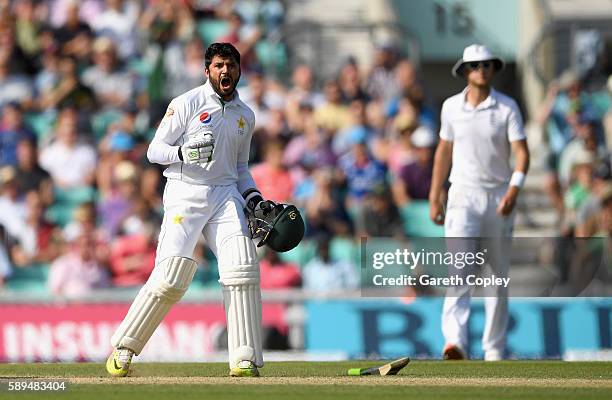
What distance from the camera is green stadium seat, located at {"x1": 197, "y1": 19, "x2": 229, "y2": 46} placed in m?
20.0

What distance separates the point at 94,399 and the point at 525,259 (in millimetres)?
6385

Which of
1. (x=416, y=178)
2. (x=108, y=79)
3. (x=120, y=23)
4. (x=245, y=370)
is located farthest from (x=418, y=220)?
(x=245, y=370)

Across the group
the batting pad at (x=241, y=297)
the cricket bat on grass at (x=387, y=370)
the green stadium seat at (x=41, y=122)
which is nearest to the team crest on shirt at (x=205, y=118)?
the batting pad at (x=241, y=297)

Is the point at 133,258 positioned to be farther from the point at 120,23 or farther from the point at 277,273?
the point at 120,23

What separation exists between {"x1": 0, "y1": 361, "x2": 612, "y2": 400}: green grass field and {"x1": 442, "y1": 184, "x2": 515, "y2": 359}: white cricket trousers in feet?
0.85

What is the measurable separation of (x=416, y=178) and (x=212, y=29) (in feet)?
15.6

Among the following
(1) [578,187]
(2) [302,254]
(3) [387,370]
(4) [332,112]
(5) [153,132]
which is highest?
(4) [332,112]

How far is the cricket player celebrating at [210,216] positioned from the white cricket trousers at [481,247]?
2.34 m

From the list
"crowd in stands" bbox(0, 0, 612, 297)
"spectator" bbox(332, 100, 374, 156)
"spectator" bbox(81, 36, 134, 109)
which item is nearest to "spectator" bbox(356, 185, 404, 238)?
"crowd in stands" bbox(0, 0, 612, 297)

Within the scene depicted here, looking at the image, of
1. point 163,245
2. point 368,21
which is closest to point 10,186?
point 368,21

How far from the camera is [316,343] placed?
13305mm

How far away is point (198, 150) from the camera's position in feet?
30.0

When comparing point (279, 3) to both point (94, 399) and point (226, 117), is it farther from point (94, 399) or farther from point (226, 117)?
point (94, 399)

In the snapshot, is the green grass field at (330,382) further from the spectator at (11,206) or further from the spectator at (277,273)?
the spectator at (11,206)
